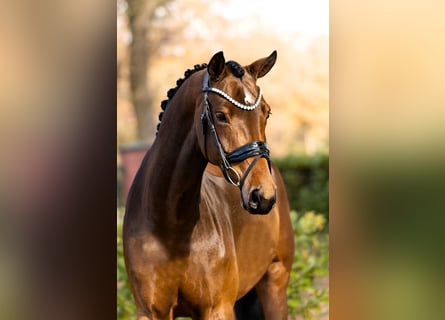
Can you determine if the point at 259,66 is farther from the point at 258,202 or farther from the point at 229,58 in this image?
the point at 229,58

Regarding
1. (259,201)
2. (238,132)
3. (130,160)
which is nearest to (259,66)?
(238,132)

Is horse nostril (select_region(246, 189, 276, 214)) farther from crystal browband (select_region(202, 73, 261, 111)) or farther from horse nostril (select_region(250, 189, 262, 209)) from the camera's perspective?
crystal browband (select_region(202, 73, 261, 111))

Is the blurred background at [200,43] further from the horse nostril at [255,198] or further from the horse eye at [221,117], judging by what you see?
the horse nostril at [255,198]

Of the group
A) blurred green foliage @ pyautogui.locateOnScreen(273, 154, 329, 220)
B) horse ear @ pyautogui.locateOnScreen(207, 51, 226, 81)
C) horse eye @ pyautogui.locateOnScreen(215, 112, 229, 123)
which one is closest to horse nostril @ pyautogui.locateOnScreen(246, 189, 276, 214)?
horse eye @ pyautogui.locateOnScreen(215, 112, 229, 123)

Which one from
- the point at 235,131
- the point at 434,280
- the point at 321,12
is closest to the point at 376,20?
the point at 235,131

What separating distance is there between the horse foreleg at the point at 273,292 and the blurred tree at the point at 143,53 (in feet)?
5.97

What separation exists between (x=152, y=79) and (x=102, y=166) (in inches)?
112

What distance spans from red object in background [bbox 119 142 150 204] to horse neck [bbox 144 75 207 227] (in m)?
2.18

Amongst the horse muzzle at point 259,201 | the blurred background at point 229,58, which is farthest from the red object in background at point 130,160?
the horse muzzle at point 259,201

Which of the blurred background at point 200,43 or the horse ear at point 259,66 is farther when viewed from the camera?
the blurred background at point 200,43

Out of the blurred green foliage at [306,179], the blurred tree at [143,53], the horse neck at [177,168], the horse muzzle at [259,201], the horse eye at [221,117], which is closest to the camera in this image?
the horse muzzle at [259,201]

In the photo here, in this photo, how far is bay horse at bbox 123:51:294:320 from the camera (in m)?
2.61

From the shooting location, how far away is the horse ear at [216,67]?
104 inches

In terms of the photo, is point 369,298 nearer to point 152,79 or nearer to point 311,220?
point 311,220
